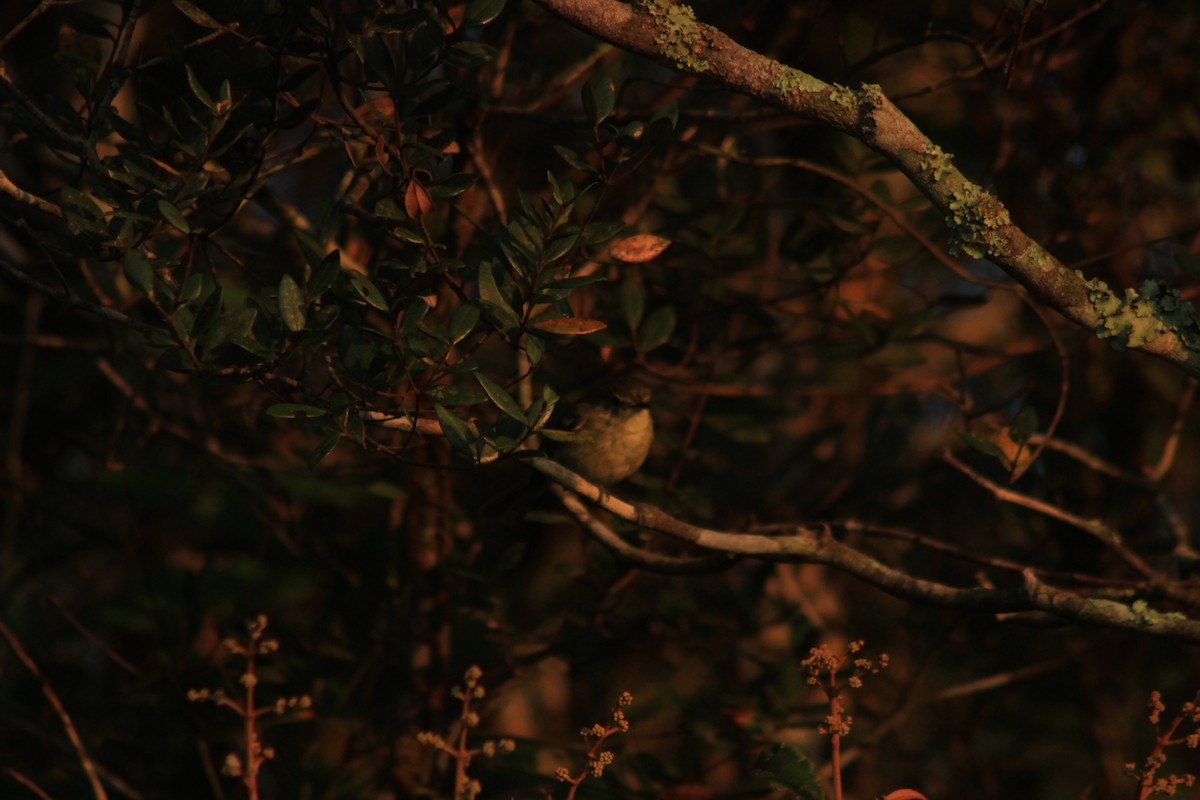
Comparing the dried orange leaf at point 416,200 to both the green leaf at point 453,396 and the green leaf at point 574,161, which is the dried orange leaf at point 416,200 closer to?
the green leaf at point 574,161

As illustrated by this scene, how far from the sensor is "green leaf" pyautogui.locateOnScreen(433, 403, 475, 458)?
7.13 feet

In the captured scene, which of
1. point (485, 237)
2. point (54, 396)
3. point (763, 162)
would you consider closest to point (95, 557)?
point (54, 396)

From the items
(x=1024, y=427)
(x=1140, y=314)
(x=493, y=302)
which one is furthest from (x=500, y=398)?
(x=1024, y=427)

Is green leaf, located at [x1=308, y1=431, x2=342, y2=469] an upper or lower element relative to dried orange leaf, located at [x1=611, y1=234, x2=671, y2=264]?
lower

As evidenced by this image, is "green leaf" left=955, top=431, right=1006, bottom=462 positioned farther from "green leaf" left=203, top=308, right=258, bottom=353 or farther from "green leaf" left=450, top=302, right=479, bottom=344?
"green leaf" left=203, top=308, right=258, bottom=353

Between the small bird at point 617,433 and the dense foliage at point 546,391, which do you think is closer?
the dense foliage at point 546,391

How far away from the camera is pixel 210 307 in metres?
2.04

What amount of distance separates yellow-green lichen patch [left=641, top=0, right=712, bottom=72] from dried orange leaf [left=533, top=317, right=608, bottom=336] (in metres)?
0.56

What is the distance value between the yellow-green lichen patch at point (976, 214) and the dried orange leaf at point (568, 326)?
0.77m

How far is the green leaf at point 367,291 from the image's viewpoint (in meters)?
2.18

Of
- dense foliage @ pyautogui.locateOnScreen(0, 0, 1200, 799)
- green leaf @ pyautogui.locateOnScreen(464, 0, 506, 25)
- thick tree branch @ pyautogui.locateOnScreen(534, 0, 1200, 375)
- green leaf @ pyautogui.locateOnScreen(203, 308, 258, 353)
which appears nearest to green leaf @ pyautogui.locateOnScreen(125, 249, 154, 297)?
dense foliage @ pyautogui.locateOnScreen(0, 0, 1200, 799)

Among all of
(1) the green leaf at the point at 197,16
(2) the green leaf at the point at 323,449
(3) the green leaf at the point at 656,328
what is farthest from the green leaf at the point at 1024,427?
(1) the green leaf at the point at 197,16

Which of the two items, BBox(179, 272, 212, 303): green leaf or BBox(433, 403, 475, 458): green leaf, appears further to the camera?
BBox(433, 403, 475, 458): green leaf

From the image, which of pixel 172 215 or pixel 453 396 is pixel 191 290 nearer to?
Result: pixel 172 215
